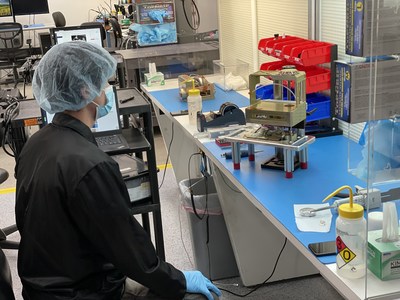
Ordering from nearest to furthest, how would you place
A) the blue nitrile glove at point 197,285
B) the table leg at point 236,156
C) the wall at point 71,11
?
the blue nitrile glove at point 197,285, the table leg at point 236,156, the wall at point 71,11

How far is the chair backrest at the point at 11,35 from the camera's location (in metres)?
7.77

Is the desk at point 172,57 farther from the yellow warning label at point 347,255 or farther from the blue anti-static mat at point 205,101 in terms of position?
the yellow warning label at point 347,255

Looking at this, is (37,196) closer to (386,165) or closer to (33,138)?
(33,138)

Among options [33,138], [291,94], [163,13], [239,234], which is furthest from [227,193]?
[163,13]

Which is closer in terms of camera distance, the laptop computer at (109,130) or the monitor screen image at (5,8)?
the laptop computer at (109,130)

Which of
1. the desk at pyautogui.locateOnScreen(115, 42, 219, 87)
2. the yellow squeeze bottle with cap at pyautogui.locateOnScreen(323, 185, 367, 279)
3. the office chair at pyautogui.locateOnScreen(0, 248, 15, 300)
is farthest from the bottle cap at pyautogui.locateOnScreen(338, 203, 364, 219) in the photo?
the desk at pyautogui.locateOnScreen(115, 42, 219, 87)

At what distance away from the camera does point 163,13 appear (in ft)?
16.6

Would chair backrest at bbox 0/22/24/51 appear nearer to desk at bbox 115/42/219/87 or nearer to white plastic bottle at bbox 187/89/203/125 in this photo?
desk at bbox 115/42/219/87

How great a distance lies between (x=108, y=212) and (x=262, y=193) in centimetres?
63

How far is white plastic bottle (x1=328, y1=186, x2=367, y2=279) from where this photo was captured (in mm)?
1278

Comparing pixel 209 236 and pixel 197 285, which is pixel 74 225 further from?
pixel 209 236

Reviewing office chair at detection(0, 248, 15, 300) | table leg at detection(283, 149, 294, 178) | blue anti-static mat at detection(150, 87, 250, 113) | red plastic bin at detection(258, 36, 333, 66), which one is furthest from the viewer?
blue anti-static mat at detection(150, 87, 250, 113)

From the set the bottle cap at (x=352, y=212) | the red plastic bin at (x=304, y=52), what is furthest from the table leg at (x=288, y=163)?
the bottle cap at (x=352, y=212)

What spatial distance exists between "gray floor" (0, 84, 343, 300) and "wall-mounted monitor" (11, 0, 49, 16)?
17.5 ft
